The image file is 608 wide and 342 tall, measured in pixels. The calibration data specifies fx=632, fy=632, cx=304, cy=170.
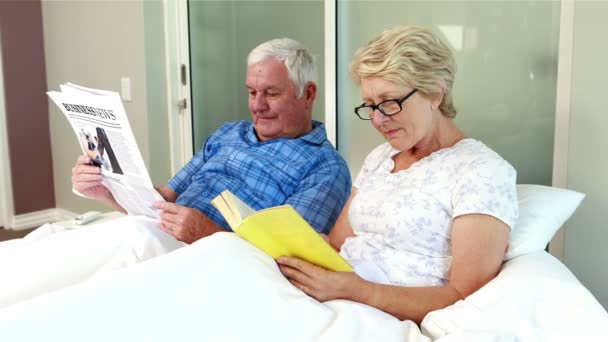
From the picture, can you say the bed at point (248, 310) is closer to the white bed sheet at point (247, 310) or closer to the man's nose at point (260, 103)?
the white bed sheet at point (247, 310)

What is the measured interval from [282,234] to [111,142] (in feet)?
1.92

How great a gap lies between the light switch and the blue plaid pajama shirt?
1154mm

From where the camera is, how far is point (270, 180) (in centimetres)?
182

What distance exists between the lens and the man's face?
182cm

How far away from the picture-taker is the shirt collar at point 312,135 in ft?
6.04

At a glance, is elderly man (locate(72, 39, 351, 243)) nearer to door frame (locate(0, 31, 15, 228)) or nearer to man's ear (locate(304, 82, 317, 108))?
man's ear (locate(304, 82, 317, 108))

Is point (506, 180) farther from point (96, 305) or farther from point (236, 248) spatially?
point (96, 305)

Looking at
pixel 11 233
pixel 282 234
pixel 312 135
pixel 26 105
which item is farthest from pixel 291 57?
pixel 11 233

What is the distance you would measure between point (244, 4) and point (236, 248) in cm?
163

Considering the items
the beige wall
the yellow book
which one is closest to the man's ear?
the yellow book

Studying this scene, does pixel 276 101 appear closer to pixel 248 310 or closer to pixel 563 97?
pixel 563 97

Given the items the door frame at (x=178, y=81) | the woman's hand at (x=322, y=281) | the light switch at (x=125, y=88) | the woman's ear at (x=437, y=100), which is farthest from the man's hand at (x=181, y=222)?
the light switch at (x=125, y=88)

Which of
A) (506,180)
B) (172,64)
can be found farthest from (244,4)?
(506,180)

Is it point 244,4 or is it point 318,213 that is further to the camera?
point 244,4
